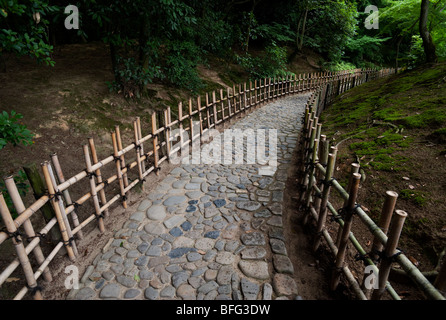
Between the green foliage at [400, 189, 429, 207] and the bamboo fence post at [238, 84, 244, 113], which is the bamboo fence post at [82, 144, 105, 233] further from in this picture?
the bamboo fence post at [238, 84, 244, 113]

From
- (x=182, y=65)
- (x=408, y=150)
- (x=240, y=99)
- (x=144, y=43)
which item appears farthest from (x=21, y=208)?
(x=240, y=99)

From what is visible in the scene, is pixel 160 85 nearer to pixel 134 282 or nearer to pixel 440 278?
pixel 134 282

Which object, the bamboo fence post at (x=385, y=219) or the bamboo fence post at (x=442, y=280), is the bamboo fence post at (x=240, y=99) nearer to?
the bamboo fence post at (x=385, y=219)

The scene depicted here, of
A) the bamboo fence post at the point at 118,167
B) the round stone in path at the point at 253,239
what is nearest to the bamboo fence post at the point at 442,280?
the round stone in path at the point at 253,239

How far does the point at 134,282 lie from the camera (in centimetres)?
284

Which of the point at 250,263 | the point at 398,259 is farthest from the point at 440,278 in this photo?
the point at 250,263

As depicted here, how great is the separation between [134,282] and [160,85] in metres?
7.70

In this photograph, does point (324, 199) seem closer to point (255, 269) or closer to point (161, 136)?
point (255, 269)

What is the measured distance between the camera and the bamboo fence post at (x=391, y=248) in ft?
6.12

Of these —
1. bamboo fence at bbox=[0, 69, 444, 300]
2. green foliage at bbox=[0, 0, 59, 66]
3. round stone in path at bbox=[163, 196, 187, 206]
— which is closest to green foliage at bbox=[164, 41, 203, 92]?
bamboo fence at bbox=[0, 69, 444, 300]

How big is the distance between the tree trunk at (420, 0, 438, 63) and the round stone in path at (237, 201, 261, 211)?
Result: 28.0 feet

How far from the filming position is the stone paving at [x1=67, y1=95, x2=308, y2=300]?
2.74 m

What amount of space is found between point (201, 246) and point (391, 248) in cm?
215
